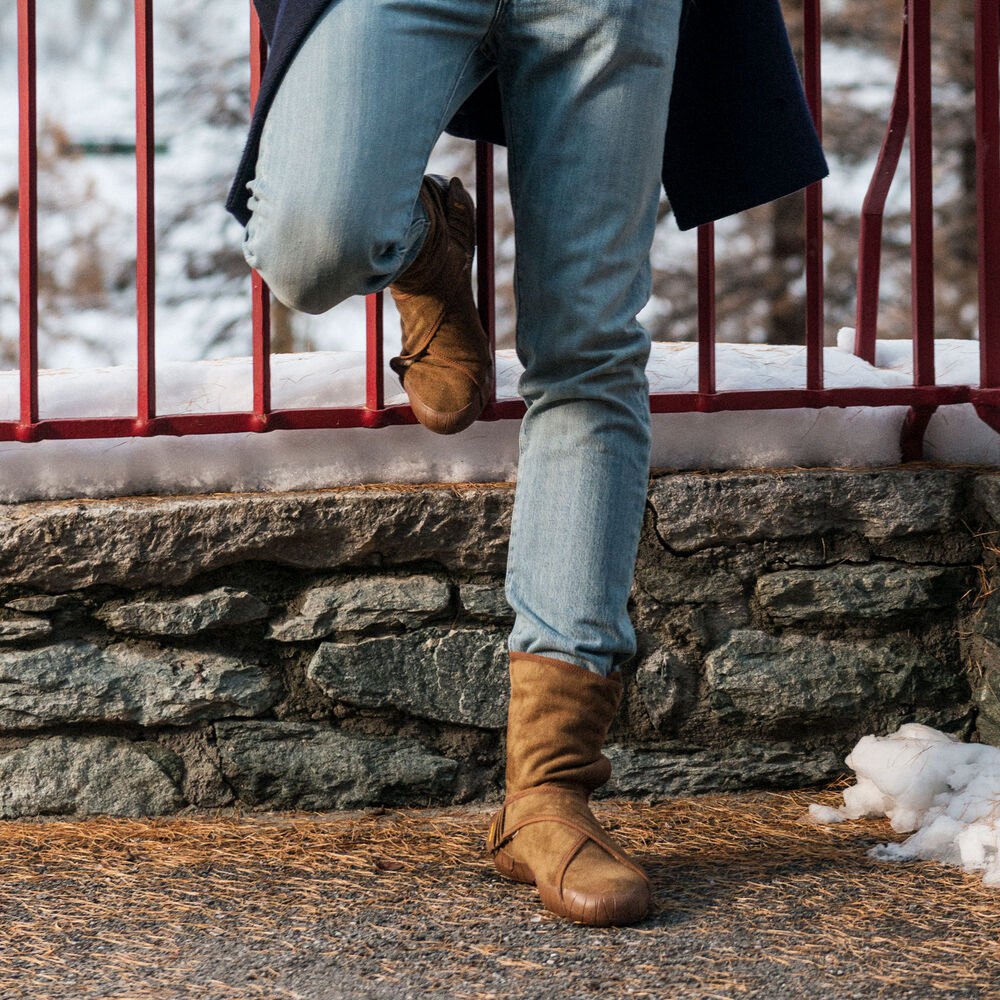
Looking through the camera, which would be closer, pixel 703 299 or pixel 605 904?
pixel 605 904

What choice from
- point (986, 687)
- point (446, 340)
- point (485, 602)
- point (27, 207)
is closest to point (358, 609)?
point (485, 602)

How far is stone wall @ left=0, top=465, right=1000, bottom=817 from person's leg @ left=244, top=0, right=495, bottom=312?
0.76 meters

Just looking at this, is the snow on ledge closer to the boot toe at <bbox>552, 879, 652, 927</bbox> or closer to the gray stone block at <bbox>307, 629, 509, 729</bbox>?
the gray stone block at <bbox>307, 629, 509, 729</bbox>

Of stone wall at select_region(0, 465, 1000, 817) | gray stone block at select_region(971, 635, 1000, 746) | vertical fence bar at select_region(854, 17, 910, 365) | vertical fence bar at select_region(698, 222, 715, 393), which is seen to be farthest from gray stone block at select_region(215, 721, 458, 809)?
vertical fence bar at select_region(854, 17, 910, 365)

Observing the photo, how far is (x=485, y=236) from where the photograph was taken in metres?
2.11

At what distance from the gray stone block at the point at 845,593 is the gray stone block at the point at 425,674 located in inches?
20.8

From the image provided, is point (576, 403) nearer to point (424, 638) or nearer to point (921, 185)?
point (424, 638)

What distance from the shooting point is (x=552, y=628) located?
1603 mm

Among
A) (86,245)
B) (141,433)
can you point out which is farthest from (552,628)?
(86,245)

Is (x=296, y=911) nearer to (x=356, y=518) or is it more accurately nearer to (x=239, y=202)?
(x=356, y=518)

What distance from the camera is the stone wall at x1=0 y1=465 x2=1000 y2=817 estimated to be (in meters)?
2.07

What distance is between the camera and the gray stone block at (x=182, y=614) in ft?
6.82

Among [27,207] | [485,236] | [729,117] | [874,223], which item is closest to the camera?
[729,117]

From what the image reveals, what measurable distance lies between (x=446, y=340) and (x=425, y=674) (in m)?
0.63
